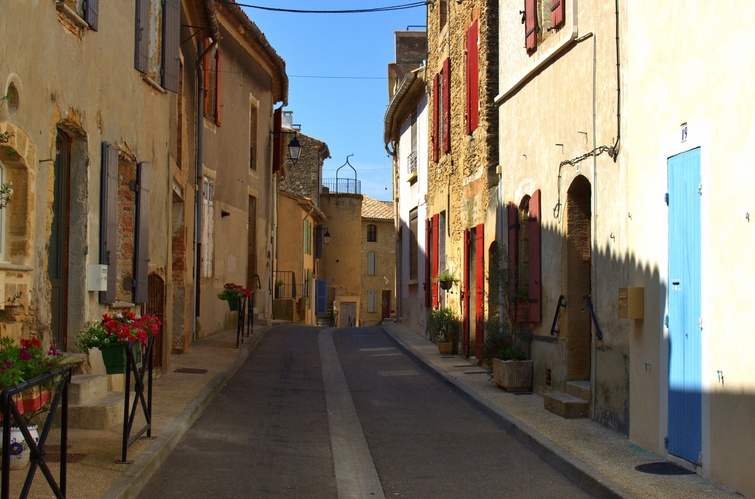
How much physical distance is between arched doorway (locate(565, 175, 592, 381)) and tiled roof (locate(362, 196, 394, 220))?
41247mm

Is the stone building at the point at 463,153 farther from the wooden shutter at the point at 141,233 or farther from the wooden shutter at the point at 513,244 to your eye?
the wooden shutter at the point at 141,233

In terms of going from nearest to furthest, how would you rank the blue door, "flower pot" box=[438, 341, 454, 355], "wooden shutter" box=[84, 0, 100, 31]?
the blue door < "wooden shutter" box=[84, 0, 100, 31] < "flower pot" box=[438, 341, 454, 355]

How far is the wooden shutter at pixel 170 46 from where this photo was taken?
1249 centimetres

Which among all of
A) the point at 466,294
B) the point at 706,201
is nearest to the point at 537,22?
the point at 706,201

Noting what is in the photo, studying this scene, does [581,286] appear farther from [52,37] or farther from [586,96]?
[52,37]

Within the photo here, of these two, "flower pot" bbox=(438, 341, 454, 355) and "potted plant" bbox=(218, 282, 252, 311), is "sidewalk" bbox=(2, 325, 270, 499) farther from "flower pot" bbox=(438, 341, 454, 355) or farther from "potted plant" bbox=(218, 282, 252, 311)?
"flower pot" bbox=(438, 341, 454, 355)

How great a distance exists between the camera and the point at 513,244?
1277 centimetres

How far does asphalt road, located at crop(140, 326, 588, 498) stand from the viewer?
6941 millimetres

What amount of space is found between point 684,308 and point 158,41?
27.5 feet

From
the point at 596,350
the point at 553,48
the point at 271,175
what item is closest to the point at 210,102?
the point at 271,175

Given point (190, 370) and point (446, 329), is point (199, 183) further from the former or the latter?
point (446, 329)

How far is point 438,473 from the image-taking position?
753 cm

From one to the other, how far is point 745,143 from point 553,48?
4.98m

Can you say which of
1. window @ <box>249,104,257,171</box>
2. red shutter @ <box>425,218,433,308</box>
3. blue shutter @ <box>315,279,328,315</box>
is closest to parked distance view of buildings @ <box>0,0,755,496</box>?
red shutter @ <box>425,218,433,308</box>
